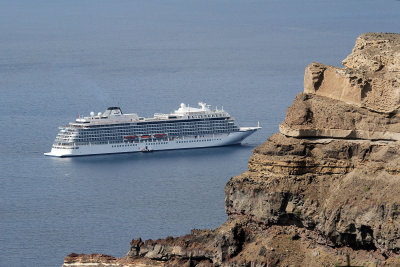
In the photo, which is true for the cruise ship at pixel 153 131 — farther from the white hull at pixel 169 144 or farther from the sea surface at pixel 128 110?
the sea surface at pixel 128 110

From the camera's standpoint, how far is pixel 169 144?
356 feet

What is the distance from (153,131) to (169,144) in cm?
162

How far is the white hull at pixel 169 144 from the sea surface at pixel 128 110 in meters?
1.10

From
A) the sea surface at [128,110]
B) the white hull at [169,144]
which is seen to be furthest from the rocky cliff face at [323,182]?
the white hull at [169,144]

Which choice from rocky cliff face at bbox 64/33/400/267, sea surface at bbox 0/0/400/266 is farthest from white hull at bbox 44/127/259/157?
rocky cliff face at bbox 64/33/400/267

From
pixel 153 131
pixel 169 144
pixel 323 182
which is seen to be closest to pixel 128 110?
pixel 153 131

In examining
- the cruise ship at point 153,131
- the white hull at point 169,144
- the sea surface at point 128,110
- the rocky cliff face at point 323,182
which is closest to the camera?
the rocky cliff face at point 323,182

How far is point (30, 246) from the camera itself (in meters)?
60.5

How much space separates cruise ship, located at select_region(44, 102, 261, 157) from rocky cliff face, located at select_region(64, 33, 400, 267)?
65.7 meters

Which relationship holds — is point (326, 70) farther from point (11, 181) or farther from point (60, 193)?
point (11, 181)

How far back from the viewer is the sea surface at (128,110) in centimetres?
6556

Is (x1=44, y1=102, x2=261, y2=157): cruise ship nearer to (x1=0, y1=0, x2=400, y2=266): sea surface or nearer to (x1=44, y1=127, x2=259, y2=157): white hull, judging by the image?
(x1=44, y1=127, x2=259, y2=157): white hull

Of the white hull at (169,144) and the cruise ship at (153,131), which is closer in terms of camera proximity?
the white hull at (169,144)

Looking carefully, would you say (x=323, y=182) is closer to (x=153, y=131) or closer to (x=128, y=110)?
(x=153, y=131)
